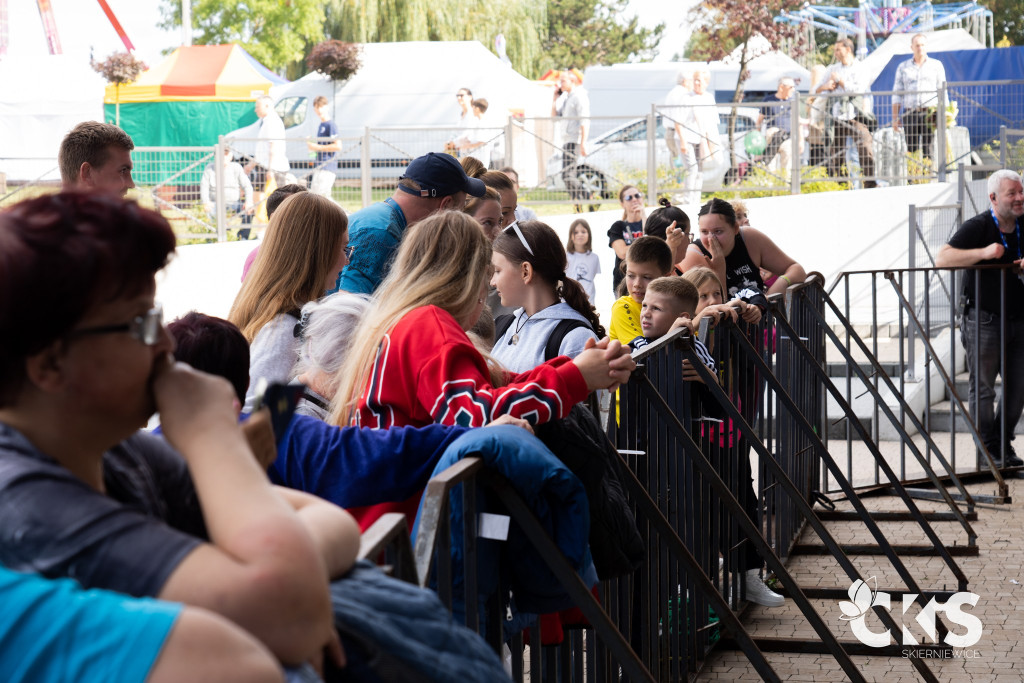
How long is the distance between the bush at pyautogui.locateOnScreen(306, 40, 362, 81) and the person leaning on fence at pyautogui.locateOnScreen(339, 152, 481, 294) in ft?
74.8

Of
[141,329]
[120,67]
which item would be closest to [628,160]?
[120,67]

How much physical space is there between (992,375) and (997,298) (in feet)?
1.88

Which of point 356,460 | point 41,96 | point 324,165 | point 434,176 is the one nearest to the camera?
point 356,460

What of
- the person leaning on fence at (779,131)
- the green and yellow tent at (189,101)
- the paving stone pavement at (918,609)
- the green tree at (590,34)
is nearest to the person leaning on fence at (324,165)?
the person leaning on fence at (779,131)

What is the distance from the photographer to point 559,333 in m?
4.00

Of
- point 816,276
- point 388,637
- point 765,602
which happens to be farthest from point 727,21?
point 388,637

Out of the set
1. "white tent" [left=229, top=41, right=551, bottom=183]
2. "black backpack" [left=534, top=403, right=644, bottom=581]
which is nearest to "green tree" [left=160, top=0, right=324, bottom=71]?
"white tent" [left=229, top=41, right=551, bottom=183]

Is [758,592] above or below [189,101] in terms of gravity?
below

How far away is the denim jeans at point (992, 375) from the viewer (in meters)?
8.20

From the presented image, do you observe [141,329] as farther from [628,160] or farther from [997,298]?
[628,160]

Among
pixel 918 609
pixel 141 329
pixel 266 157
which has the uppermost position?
pixel 266 157

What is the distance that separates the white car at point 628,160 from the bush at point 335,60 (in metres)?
10.5

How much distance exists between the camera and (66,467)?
1.24m

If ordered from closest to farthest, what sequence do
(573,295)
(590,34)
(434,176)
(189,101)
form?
(573,295) < (434,176) < (189,101) < (590,34)
